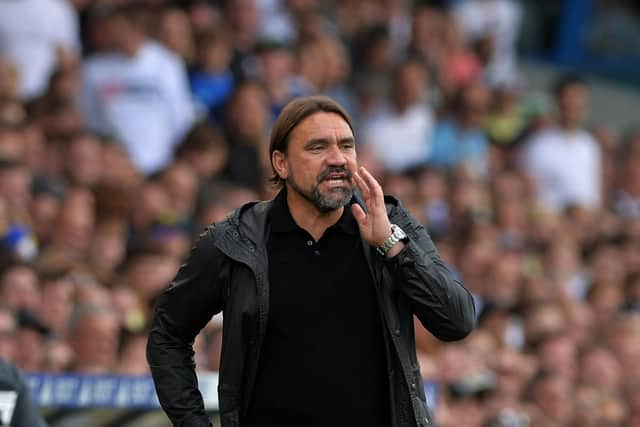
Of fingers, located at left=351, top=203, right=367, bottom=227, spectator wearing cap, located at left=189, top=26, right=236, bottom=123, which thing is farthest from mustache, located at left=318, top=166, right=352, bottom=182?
spectator wearing cap, located at left=189, top=26, right=236, bottom=123

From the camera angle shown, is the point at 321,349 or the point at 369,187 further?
the point at 321,349

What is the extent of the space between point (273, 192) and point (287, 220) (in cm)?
465

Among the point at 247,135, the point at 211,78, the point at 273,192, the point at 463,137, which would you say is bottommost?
the point at 273,192

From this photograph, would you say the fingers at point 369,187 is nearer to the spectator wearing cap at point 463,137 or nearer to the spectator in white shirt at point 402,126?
the spectator in white shirt at point 402,126

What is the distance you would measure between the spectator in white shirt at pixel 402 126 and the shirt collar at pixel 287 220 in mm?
7029

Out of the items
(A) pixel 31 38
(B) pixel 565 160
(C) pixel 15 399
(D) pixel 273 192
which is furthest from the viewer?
(B) pixel 565 160

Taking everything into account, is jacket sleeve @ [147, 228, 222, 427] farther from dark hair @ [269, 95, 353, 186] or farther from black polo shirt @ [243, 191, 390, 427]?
dark hair @ [269, 95, 353, 186]

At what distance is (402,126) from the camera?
1185 cm

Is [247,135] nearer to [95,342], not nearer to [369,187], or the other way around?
[95,342]

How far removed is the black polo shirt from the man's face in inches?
7.6

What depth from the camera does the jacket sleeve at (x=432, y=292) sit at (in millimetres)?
4316

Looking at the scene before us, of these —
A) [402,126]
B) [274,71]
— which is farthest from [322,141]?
[402,126]

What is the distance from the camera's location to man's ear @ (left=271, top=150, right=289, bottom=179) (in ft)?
15.0

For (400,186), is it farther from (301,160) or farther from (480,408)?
(301,160)
